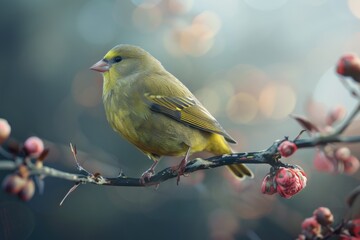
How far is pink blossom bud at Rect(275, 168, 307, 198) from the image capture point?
1.39 m

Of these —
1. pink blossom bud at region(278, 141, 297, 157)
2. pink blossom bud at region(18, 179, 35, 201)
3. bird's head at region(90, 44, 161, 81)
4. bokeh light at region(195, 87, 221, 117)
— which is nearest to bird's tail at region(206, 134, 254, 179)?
bird's head at region(90, 44, 161, 81)

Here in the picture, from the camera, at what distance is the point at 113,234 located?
17.7 ft

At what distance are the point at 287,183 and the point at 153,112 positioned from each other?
1.12 m

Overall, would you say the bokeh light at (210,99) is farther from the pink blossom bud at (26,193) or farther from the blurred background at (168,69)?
the pink blossom bud at (26,193)

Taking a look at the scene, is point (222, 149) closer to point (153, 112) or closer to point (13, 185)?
point (153, 112)

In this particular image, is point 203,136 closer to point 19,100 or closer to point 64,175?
point 64,175

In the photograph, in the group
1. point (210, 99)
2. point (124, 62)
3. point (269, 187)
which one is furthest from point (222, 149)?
point (210, 99)

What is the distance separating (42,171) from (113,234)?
4.38m

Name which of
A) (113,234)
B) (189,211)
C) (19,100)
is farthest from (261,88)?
(19,100)

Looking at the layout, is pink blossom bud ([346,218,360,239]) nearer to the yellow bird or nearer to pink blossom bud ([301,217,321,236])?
pink blossom bud ([301,217,321,236])

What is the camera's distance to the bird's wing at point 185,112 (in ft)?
7.91

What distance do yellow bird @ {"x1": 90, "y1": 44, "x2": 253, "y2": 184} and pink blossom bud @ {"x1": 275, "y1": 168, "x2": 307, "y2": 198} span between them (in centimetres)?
67

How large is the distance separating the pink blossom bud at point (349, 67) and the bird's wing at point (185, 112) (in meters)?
1.28

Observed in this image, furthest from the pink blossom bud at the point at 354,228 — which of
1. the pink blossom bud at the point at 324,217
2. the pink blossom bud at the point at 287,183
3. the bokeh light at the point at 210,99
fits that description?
the bokeh light at the point at 210,99
